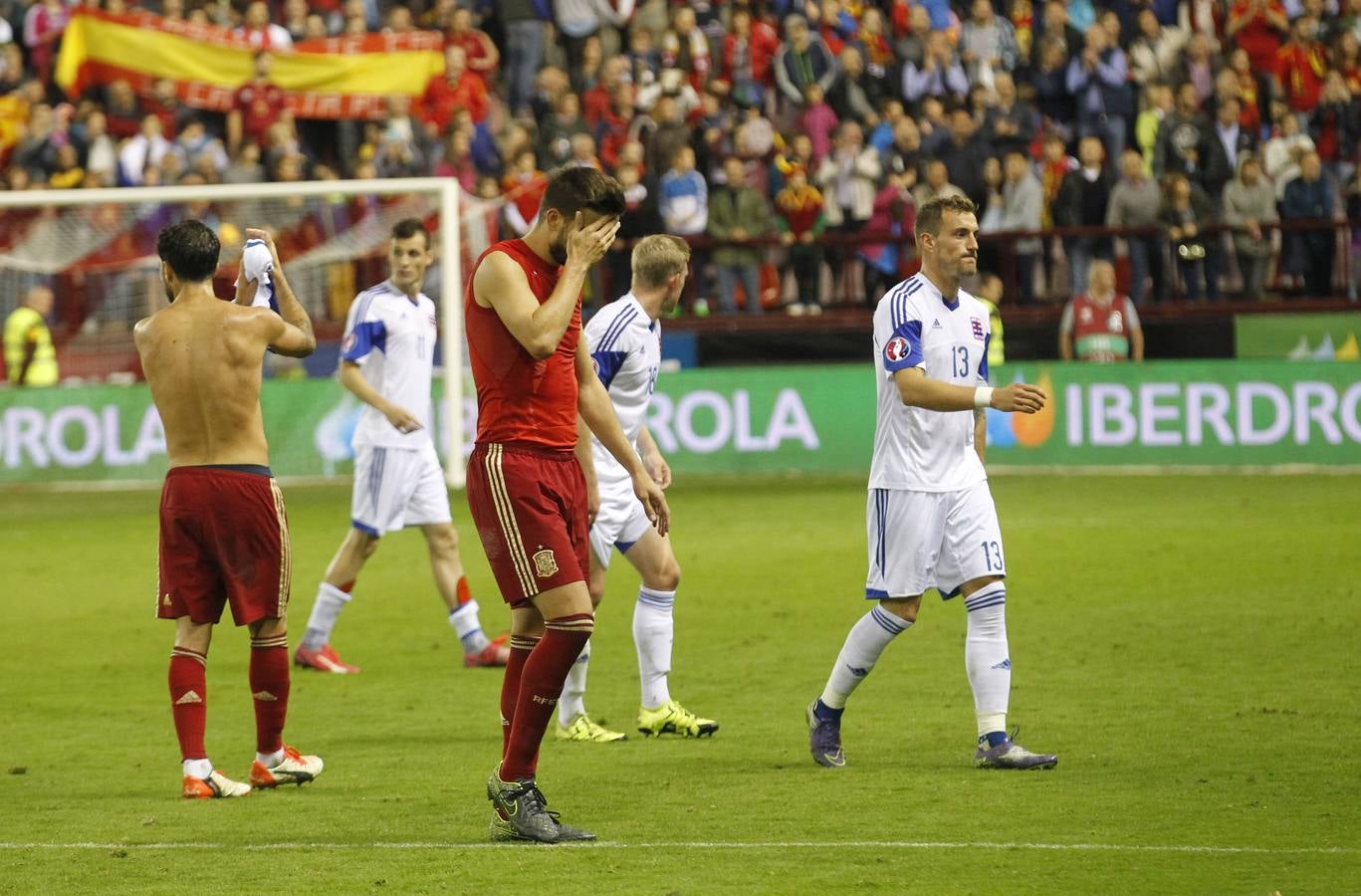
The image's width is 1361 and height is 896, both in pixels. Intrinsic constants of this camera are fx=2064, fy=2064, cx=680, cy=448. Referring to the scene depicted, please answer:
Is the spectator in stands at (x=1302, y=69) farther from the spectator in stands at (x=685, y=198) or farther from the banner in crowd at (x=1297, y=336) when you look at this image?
the spectator in stands at (x=685, y=198)

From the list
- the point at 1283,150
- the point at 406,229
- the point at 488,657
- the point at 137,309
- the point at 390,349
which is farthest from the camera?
the point at 1283,150

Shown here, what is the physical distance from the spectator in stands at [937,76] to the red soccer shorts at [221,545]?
17.1 m

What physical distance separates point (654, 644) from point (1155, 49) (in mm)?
16425

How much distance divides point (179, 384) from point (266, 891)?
2224mm

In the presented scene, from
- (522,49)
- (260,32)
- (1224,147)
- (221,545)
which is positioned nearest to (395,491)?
(221,545)

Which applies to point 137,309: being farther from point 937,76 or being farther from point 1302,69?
point 1302,69

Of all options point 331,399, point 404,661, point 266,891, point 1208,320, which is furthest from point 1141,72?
point 266,891

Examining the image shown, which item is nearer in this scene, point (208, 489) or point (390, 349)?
point (208, 489)

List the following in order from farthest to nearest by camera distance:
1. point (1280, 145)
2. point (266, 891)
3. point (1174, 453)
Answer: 1. point (1280, 145)
2. point (1174, 453)
3. point (266, 891)

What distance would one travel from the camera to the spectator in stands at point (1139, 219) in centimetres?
2145

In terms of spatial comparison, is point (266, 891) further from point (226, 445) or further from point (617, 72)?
point (617, 72)

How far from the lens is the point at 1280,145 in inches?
877

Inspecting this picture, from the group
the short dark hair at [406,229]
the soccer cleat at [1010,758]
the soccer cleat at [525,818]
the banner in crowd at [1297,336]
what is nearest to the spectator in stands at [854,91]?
the banner in crowd at [1297,336]

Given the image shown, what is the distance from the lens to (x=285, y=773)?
7.86m
